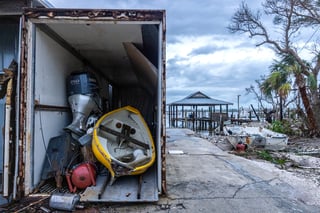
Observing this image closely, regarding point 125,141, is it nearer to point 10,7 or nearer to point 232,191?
point 232,191

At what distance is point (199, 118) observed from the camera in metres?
26.8

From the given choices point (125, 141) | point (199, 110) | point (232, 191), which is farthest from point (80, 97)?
point (199, 110)

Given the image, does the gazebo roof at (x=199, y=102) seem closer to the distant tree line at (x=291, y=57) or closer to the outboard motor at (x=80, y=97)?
the distant tree line at (x=291, y=57)

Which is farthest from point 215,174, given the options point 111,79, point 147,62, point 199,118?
point 199,118

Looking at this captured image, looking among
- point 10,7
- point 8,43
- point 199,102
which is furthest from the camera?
point 199,102

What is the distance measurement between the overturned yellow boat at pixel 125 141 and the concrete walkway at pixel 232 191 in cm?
58

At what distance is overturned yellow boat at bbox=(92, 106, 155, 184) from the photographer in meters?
3.76

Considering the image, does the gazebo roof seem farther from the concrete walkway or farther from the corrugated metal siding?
the corrugated metal siding

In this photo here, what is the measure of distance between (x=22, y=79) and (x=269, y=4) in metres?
16.4

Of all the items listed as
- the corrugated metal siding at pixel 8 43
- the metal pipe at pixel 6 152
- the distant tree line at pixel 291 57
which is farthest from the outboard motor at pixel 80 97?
the distant tree line at pixel 291 57

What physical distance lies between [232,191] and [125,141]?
1.95m

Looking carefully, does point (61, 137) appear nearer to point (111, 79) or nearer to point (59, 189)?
point (59, 189)

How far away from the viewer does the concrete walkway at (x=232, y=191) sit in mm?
3127

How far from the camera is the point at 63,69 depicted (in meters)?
4.60
